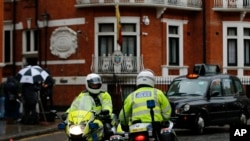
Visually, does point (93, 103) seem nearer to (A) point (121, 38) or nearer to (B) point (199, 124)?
(B) point (199, 124)

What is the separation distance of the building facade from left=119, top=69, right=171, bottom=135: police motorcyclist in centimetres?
2201

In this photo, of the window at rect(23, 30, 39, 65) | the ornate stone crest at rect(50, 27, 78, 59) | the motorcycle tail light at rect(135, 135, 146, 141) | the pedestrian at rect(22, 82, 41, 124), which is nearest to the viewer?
the motorcycle tail light at rect(135, 135, 146, 141)

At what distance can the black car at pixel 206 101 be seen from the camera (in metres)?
19.3

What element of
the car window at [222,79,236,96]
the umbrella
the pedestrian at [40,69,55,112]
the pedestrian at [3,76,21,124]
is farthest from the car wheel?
the pedestrian at [3,76,21,124]

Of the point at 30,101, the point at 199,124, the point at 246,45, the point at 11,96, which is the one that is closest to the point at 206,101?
the point at 199,124

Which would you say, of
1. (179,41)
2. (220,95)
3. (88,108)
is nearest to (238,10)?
(179,41)

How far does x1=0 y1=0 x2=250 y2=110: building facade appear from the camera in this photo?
3488 centimetres

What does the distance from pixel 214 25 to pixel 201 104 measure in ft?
60.2

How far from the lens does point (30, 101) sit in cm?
2261

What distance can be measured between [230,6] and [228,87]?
16.9 m

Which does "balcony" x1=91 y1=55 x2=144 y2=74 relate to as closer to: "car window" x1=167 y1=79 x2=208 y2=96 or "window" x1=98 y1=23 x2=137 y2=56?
"window" x1=98 y1=23 x2=137 y2=56

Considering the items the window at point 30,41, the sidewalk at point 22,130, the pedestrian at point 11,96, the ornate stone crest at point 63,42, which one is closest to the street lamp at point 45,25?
the ornate stone crest at point 63,42

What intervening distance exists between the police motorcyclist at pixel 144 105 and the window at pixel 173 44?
2651 cm

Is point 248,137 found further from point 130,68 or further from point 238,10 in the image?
point 238,10
